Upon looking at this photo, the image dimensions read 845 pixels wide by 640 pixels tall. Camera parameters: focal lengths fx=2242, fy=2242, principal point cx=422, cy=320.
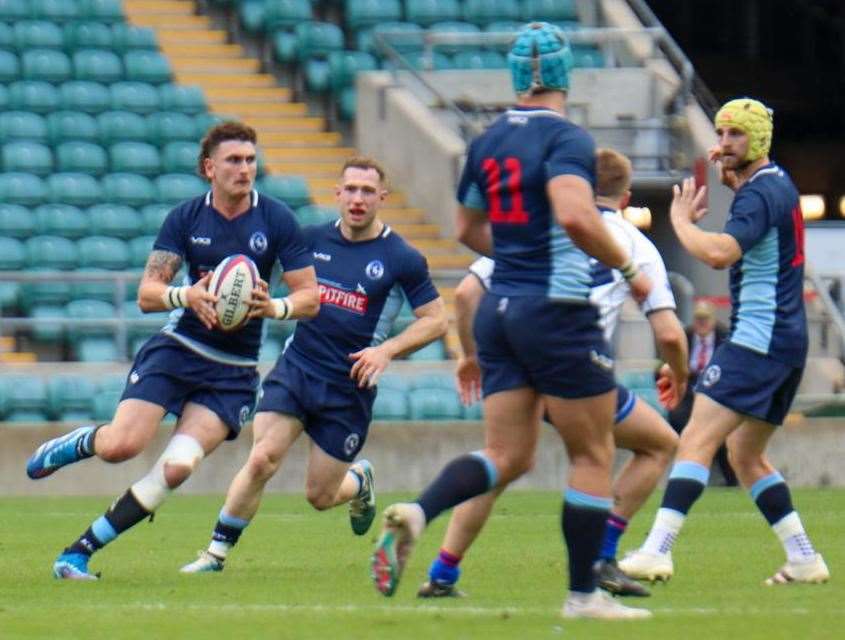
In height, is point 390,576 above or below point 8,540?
above

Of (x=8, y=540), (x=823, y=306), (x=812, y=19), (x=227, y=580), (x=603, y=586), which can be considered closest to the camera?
(x=603, y=586)

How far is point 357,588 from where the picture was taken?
31.7ft

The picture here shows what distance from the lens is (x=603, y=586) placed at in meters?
9.16

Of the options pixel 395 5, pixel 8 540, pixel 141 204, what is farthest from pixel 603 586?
pixel 395 5

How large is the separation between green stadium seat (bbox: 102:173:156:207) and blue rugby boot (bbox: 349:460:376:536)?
9.56 meters

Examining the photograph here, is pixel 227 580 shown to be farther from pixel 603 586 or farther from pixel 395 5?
pixel 395 5

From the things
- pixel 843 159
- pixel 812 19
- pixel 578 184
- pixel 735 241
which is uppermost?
pixel 578 184

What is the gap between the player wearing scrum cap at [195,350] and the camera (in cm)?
1009

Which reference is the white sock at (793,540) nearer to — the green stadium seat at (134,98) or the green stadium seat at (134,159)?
the green stadium seat at (134,159)

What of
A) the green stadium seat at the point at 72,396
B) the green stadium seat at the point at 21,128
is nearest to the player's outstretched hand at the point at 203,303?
the green stadium seat at the point at 72,396

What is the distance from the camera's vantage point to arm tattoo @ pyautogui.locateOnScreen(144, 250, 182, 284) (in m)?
10.1

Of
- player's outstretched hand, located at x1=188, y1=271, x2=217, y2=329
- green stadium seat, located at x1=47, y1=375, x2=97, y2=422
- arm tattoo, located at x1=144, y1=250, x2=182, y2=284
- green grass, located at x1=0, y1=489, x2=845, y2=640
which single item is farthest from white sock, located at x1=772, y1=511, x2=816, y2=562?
green stadium seat, located at x1=47, y1=375, x2=97, y2=422

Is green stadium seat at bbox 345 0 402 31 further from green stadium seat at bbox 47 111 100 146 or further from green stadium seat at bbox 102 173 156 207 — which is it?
green stadium seat at bbox 102 173 156 207

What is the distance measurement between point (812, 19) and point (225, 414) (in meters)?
25.0
